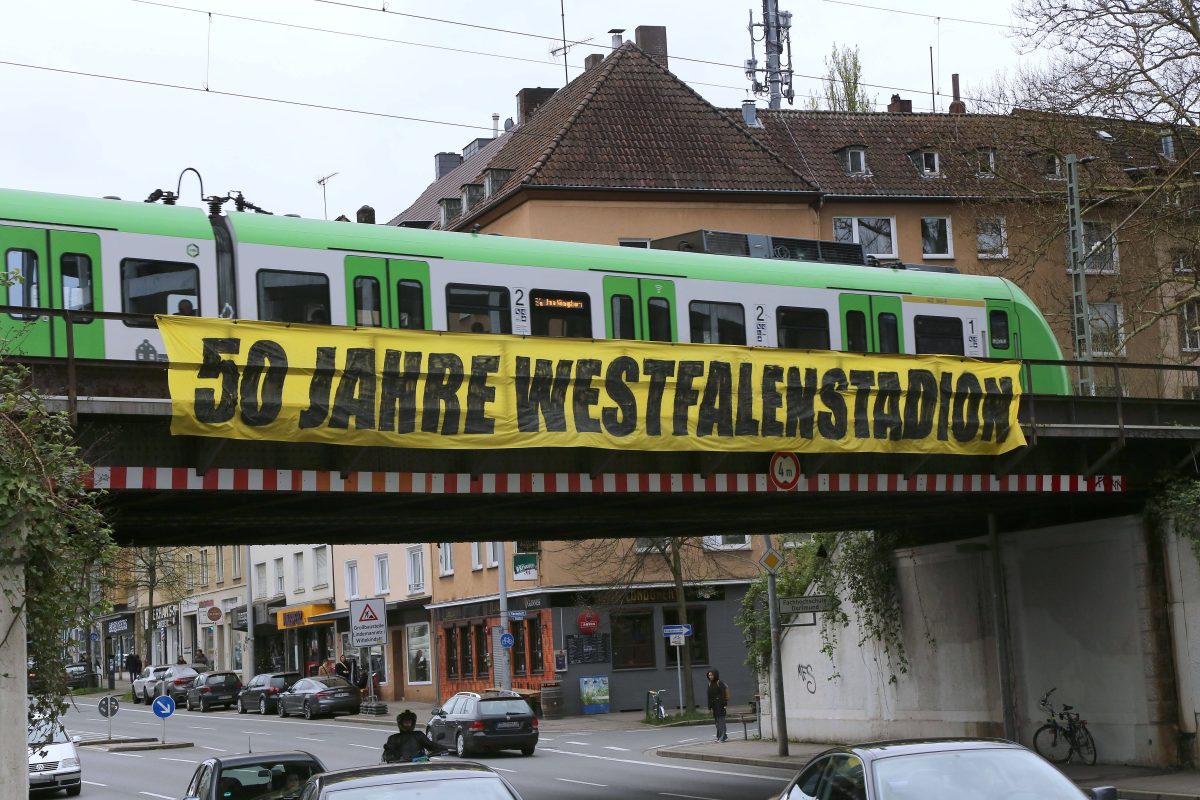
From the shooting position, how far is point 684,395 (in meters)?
19.0

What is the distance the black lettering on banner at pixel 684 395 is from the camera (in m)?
18.9

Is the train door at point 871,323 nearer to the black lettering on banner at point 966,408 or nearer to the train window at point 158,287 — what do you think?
the black lettering on banner at point 966,408

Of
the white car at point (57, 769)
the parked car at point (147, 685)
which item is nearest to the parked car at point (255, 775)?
the white car at point (57, 769)

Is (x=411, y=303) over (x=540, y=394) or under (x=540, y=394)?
over

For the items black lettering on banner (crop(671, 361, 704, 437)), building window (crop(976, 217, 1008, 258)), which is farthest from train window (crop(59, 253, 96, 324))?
building window (crop(976, 217, 1008, 258))

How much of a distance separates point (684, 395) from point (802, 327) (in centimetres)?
632

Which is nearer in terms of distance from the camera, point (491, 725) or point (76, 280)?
point (76, 280)

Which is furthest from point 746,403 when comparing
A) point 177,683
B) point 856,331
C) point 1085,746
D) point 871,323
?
point 177,683

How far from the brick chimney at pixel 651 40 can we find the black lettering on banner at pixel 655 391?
136 feet

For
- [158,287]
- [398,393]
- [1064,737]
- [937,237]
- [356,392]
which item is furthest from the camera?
[937,237]

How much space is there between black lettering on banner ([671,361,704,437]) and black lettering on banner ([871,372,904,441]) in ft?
Answer: 9.04

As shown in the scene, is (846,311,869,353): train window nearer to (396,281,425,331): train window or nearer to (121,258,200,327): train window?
(396,281,425,331): train window

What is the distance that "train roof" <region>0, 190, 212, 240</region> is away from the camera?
60.7 feet

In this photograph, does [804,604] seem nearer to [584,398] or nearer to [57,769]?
[584,398]
